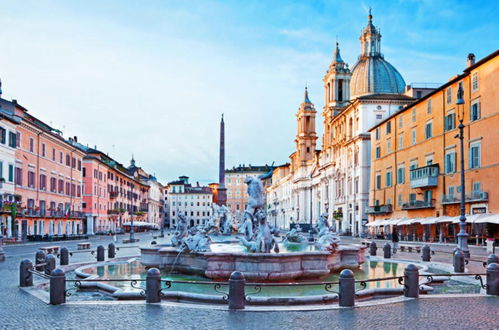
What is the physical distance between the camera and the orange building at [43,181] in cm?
4769

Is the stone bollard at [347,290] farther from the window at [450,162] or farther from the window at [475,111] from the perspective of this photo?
the window at [450,162]

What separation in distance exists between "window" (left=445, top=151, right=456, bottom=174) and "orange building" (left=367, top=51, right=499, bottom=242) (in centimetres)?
8

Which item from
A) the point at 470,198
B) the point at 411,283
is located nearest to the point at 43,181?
the point at 470,198

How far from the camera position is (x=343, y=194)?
273ft

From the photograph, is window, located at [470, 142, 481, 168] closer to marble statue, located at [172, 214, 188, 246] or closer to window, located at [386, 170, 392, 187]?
window, located at [386, 170, 392, 187]

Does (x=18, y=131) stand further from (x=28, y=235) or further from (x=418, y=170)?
(x=418, y=170)

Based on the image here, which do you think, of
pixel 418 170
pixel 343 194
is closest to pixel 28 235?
pixel 418 170

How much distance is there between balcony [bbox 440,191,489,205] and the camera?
41219 millimetres

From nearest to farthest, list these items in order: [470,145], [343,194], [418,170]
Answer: [470,145], [418,170], [343,194]

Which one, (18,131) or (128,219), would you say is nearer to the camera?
(18,131)

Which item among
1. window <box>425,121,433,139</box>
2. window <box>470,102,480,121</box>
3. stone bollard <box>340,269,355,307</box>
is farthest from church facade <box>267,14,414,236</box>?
stone bollard <box>340,269,355,307</box>

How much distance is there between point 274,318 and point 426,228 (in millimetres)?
45453

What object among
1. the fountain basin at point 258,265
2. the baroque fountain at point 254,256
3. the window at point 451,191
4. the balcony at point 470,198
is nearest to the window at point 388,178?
the balcony at point 470,198

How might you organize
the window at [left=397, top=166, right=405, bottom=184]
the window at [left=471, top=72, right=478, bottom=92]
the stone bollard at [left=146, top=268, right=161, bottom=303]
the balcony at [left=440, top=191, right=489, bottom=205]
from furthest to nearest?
the window at [left=397, top=166, right=405, bottom=184] → the window at [left=471, top=72, right=478, bottom=92] → the balcony at [left=440, top=191, right=489, bottom=205] → the stone bollard at [left=146, top=268, right=161, bottom=303]
